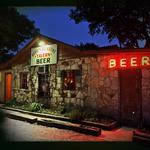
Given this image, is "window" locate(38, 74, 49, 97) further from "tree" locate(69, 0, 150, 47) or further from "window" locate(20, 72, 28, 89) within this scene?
→ "tree" locate(69, 0, 150, 47)

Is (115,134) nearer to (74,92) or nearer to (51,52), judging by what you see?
(74,92)

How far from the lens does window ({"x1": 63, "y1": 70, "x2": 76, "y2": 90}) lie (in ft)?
43.1

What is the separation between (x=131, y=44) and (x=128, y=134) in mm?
10863

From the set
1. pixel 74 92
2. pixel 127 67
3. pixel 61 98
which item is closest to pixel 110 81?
pixel 127 67

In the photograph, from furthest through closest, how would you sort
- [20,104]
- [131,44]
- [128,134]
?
[131,44], [20,104], [128,134]

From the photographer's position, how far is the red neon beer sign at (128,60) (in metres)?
9.88

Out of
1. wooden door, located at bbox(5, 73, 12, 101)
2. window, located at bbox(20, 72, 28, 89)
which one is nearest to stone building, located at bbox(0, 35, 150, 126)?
window, located at bbox(20, 72, 28, 89)

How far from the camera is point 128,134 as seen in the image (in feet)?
30.6

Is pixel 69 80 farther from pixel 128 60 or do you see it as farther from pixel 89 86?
pixel 128 60

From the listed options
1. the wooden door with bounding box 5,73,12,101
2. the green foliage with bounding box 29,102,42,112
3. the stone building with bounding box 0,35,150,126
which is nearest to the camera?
the stone building with bounding box 0,35,150,126

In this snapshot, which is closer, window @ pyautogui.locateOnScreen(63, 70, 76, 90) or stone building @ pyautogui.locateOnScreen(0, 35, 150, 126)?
stone building @ pyautogui.locateOnScreen(0, 35, 150, 126)

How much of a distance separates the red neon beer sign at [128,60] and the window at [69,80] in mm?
2652

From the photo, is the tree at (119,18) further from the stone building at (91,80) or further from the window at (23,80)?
the window at (23,80)

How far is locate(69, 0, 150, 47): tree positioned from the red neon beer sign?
449 cm
